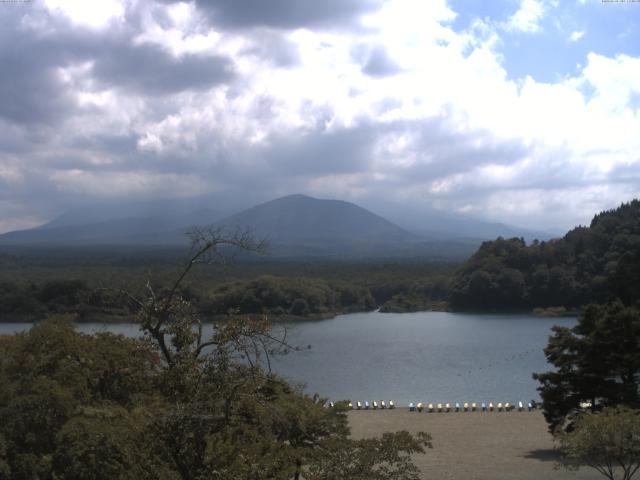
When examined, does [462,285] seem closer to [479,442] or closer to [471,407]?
[471,407]

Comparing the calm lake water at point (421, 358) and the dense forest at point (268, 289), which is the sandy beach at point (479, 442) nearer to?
the calm lake water at point (421, 358)

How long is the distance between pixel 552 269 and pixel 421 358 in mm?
31335

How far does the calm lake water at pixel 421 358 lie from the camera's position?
29.2 m

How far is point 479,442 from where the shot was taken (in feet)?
61.4

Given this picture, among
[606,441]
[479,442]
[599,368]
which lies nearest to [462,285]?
[479,442]

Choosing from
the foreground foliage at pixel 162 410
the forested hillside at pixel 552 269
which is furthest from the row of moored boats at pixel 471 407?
the forested hillside at pixel 552 269

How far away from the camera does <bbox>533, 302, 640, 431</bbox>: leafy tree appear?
16.1 m

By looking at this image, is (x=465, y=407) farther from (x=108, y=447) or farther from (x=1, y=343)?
(x=108, y=447)

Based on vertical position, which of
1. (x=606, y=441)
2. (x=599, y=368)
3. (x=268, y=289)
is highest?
(x=599, y=368)

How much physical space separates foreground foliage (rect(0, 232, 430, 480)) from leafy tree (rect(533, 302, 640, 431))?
9086 millimetres

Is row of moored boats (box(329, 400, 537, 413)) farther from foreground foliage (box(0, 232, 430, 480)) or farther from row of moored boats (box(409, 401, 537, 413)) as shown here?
foreground foliage (box(0, 232, 430, 480))

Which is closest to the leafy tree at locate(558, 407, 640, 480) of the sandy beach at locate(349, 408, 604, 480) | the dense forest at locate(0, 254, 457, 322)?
the sandy beach at locate(349, 408, 604, 480)

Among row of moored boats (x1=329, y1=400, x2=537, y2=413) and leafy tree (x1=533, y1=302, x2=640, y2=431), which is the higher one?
leafy tree (x1=533, y1=302, x2=640, y2=431)

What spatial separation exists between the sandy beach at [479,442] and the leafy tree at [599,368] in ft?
4.44
